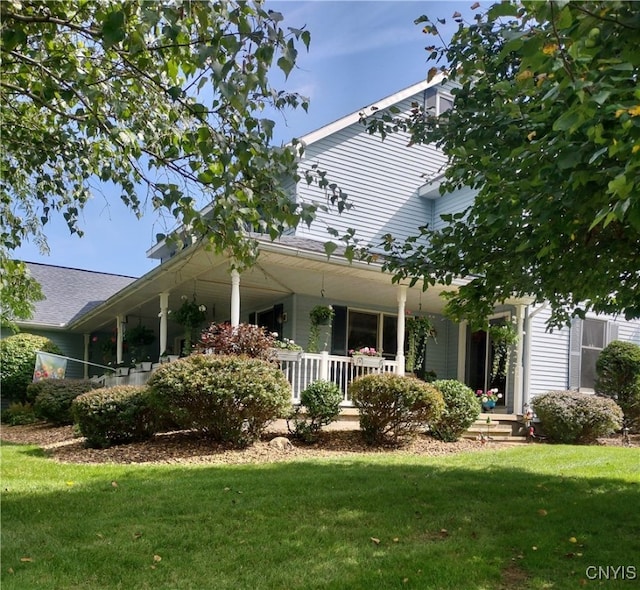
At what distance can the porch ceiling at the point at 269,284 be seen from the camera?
10531 mm

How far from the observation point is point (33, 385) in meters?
14.6

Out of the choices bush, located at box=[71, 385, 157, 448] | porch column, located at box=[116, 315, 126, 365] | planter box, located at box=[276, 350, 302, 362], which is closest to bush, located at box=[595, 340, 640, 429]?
planter box, located at box=[276, 350, 302, 362]

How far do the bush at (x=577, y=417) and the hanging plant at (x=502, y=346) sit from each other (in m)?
1.54

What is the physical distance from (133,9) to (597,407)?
1051cm

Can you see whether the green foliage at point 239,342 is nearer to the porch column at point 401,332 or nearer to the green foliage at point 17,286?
the green foliage at point 17,286

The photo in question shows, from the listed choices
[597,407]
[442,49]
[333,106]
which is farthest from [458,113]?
[597,407]

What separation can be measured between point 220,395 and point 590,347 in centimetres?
1099

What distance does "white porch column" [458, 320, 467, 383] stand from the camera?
1478cm

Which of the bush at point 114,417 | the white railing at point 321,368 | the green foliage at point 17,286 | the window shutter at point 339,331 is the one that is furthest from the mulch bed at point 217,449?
the window shutter at point 339,331

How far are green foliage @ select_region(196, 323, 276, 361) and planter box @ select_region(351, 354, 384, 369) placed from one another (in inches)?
88.3

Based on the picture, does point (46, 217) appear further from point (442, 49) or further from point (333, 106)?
point (442, 49)

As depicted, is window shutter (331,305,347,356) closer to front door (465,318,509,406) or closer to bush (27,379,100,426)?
front door (465,318,509,406)

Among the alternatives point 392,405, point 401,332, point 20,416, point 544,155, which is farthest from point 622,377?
point 20,416

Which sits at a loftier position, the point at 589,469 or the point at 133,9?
the point at 133,9
